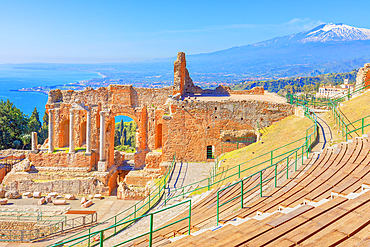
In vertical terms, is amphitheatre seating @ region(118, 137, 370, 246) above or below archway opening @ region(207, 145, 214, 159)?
above

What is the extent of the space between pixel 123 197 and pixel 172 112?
767cm

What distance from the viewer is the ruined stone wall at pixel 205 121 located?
Answer: 22281 millimetres

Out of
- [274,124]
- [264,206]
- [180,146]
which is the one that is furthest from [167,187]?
[264,206]

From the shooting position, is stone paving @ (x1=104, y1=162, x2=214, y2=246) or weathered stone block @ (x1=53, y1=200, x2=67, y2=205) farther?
weathered stone block @ (x1=53, y1=200, x2=67, y2=205)

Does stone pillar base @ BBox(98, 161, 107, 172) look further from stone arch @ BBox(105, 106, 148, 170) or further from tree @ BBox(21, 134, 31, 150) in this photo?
tree @ BBox(21, 134, 31, 150)

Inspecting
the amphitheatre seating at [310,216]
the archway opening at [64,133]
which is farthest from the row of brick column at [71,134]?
the amphitheatre seating at [310,216]

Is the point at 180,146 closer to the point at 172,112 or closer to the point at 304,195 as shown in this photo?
the point at 172,112

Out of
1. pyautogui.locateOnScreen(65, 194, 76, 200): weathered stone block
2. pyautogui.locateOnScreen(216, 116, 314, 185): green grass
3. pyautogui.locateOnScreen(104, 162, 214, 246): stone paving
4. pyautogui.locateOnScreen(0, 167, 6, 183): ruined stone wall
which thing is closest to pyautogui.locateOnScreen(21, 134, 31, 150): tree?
pyautogui.locateOnScreen(0, 167, 6, 183): ruined stone wall

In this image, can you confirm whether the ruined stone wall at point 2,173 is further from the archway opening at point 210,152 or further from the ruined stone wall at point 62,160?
the archway opening at point 210,152

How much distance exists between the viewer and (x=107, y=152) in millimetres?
30891

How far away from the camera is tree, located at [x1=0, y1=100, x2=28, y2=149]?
41688 millimetres

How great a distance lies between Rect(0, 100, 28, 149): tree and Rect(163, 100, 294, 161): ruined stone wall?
2716 cm

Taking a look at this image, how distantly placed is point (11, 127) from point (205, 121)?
3067 centimetres

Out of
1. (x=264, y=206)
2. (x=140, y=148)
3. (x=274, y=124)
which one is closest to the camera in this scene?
(x=264, y=206)
